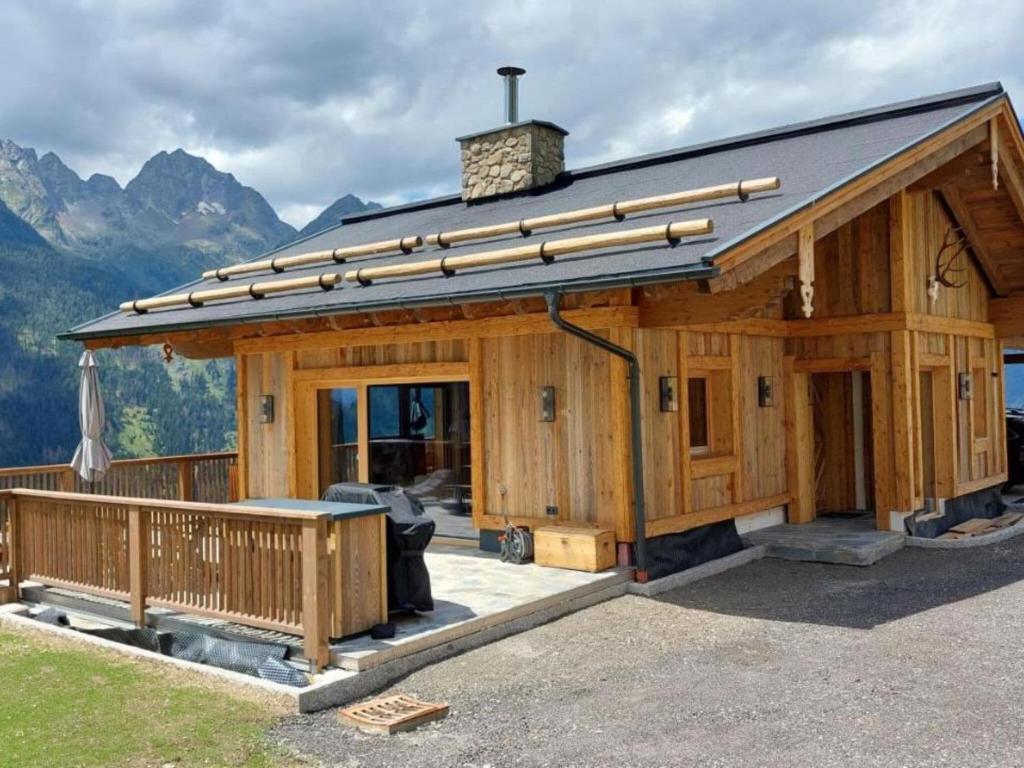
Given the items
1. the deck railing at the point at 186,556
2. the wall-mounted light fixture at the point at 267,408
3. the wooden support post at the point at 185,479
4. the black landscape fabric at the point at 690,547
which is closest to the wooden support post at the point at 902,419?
the black landscape fabric at the point at 690,547

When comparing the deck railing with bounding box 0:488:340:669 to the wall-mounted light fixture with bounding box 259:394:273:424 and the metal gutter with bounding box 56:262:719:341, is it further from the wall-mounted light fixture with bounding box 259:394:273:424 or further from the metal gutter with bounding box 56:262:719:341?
the wall-mounted light fixture with bounding box 259:394:273:424

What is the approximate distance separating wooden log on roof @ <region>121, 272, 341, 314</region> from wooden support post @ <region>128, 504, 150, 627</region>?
390cm

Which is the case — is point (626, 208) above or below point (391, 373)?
above

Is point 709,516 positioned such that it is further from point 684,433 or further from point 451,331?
point 451,331

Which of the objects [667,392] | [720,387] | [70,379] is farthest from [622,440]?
[70,379]

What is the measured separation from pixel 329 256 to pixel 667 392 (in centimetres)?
483

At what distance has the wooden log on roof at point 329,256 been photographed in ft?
37.4

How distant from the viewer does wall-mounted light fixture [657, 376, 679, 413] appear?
9.42m

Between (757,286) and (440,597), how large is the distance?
4.05m

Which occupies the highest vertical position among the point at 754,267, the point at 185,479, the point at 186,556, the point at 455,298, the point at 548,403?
the point at 754,267

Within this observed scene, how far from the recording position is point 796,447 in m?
11.9

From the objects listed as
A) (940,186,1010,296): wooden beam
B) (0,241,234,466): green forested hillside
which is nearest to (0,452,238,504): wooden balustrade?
(940,186,1010,296): wooden beam

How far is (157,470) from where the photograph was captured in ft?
43.2

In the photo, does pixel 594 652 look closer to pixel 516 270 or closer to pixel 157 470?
pixel 516 270
